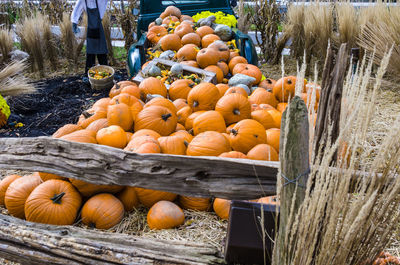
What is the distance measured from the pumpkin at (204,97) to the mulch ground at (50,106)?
2272 millimetres

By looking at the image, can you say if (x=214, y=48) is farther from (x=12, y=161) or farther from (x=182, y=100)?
(x=12, y=161)

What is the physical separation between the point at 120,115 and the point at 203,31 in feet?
10.3

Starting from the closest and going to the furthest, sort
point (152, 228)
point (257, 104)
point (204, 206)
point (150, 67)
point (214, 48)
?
point (152, 228)
point (204, 206)
point (257, 104)
point (150, 67)
point (214, 48)

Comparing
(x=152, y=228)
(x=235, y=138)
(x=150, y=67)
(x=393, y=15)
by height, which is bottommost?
(x=152, y=228)

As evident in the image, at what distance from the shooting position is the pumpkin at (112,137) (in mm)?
2742

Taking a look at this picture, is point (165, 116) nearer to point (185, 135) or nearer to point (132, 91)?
point (185, 135)

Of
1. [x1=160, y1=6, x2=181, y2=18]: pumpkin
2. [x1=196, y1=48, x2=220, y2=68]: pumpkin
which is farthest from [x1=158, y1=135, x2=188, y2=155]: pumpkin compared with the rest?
[x1=160, y1=6, x2=181, y2=18]: pumpkin

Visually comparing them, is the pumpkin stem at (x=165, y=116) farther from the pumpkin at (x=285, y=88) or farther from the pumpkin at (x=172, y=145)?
the pumpkin at (x=285, y=88)

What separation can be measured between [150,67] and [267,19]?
4.00 metres

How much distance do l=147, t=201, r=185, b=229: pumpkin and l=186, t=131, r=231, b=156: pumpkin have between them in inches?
17.6

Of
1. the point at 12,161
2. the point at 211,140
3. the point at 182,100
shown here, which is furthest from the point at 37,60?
the point at 211,140

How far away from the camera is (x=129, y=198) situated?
101 inches

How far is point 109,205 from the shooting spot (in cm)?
241

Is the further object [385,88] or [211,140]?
[385,88]
